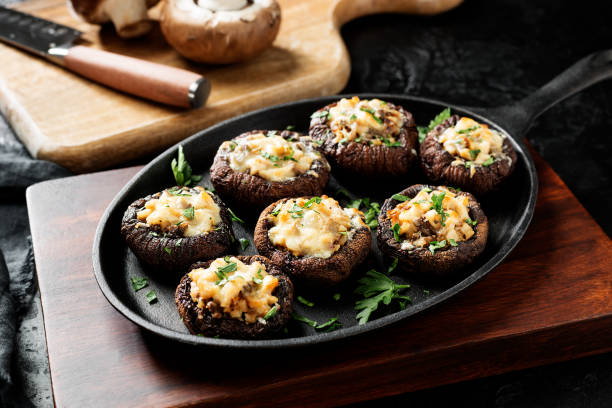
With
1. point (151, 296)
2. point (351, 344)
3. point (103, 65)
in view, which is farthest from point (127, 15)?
point (351, 344)

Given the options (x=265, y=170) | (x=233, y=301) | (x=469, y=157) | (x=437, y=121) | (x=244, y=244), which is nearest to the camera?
(x=233, y=301)

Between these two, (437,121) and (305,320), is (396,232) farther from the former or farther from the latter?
(437,121)

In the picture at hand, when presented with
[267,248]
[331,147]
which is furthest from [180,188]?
[331,147]

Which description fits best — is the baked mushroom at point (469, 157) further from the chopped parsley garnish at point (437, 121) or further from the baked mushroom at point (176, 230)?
the baked mushroom at point (176, 230)

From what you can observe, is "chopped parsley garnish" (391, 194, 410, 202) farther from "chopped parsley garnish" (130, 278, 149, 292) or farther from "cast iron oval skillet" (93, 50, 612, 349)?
"chopped parsley garnish" (130, 278, 149, 292)

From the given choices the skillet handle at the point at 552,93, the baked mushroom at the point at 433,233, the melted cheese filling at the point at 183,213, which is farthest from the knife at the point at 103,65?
the skillet handle at the point at 552,93

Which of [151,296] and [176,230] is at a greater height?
[176,230]

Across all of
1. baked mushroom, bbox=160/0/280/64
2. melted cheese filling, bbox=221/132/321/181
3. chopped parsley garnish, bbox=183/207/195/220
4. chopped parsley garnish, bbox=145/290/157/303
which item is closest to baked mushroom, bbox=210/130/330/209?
melted cheese filling, bbox=221/132/321/181
